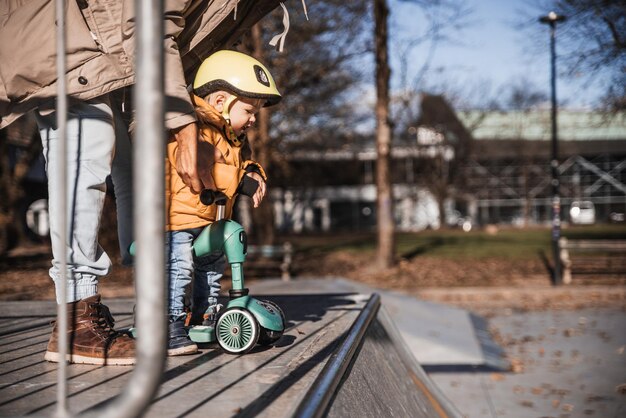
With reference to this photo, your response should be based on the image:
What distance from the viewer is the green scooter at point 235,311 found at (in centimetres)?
302

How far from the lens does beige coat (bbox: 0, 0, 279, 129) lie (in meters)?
2.81

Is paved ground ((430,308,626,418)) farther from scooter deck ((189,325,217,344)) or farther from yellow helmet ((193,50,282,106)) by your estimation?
yellow helmet ((193,50,282,106))

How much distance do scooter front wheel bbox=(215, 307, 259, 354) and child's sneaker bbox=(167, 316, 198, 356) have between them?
134mm

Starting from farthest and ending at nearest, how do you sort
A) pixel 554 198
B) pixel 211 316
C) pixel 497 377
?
1. pixel 554 198
2. pixel 497 377
3. pixel 211 316

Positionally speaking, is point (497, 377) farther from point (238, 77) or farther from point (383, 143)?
point (383, 143)

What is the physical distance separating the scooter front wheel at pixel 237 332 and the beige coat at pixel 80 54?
0.87m

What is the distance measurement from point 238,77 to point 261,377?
4.98 ft

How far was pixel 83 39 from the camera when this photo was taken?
2.84 metres

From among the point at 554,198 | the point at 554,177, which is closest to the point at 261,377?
the point at 554,198

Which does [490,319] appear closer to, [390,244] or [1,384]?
[390,244]

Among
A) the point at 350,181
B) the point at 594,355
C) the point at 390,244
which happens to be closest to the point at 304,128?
the point at 390,244

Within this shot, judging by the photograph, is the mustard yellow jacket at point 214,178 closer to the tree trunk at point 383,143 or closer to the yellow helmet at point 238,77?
the yellow helmet at point 238,77

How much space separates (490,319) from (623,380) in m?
5.37

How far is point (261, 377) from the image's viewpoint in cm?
245
